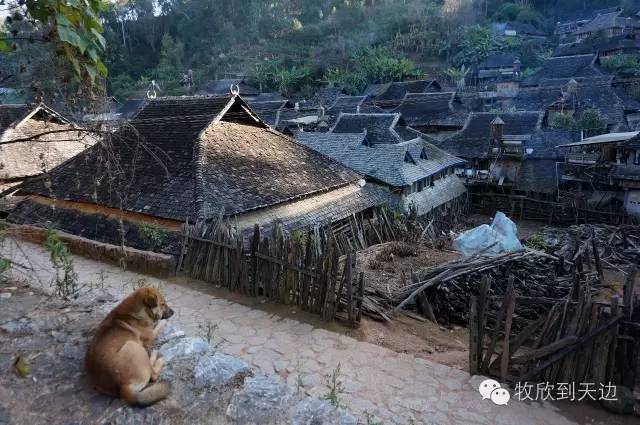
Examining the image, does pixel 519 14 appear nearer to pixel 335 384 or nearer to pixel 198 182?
pixel 198 182

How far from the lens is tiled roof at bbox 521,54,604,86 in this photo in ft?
125

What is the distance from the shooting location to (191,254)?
895cm

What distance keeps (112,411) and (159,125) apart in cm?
1218

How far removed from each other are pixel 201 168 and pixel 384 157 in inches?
393

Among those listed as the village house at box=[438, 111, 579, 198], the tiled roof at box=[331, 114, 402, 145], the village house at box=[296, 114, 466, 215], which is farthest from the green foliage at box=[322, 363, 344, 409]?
the village house at box=[438, 111, 579, 198]

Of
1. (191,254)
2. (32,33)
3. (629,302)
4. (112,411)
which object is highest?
(32,33)

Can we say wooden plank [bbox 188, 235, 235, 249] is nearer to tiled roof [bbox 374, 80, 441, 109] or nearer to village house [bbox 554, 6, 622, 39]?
tiled roof [bbox 374, 80, 441, 109]

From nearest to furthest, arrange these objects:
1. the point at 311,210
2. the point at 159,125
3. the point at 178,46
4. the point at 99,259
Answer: the point at 99,259 → the point at 311,210 → the point at 159,125 → the point at 178,46

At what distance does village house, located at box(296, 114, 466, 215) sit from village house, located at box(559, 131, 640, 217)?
5.34 m

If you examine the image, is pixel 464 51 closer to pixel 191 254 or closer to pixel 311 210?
pixel 311 210

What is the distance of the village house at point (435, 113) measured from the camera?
1270 inches

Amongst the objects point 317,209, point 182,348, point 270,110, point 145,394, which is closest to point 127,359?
point 145,394

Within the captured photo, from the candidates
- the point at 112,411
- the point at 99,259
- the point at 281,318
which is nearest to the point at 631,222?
the point at 281,318

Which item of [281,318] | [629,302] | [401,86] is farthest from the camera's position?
[401,86]
